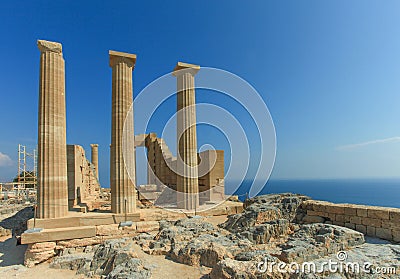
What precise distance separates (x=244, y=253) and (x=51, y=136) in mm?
9656

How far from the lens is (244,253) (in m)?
5.87

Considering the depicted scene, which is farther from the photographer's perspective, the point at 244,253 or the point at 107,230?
the point at 107,230

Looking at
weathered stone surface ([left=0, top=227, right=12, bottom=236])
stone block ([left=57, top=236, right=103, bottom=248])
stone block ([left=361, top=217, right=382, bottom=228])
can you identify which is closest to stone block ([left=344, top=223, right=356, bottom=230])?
stone block ([left=361, top=217, right=382, bottom=228])

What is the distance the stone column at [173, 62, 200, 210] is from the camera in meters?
14.1

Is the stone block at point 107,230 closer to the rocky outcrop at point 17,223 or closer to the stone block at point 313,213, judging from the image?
the rocky outcrop at point 17,223

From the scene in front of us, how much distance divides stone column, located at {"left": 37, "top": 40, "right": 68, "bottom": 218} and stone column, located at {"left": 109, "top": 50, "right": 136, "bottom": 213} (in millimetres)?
2222

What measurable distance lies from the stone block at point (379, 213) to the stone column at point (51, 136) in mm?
12179

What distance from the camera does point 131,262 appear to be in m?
6.63

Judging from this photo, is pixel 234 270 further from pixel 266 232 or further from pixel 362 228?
pixel 362 228

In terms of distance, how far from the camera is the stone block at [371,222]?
764 centimetres

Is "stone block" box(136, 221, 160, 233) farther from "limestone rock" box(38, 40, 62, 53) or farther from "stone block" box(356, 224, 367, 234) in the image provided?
"limestone rock" box(38, 40, 62, 53)

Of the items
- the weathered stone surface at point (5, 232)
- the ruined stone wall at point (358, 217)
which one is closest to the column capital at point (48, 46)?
the weathered stone surface at point (5, 232)

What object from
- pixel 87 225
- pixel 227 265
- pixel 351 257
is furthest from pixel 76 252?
pixel 351 257

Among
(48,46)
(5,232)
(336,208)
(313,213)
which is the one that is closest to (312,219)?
(313,213)
